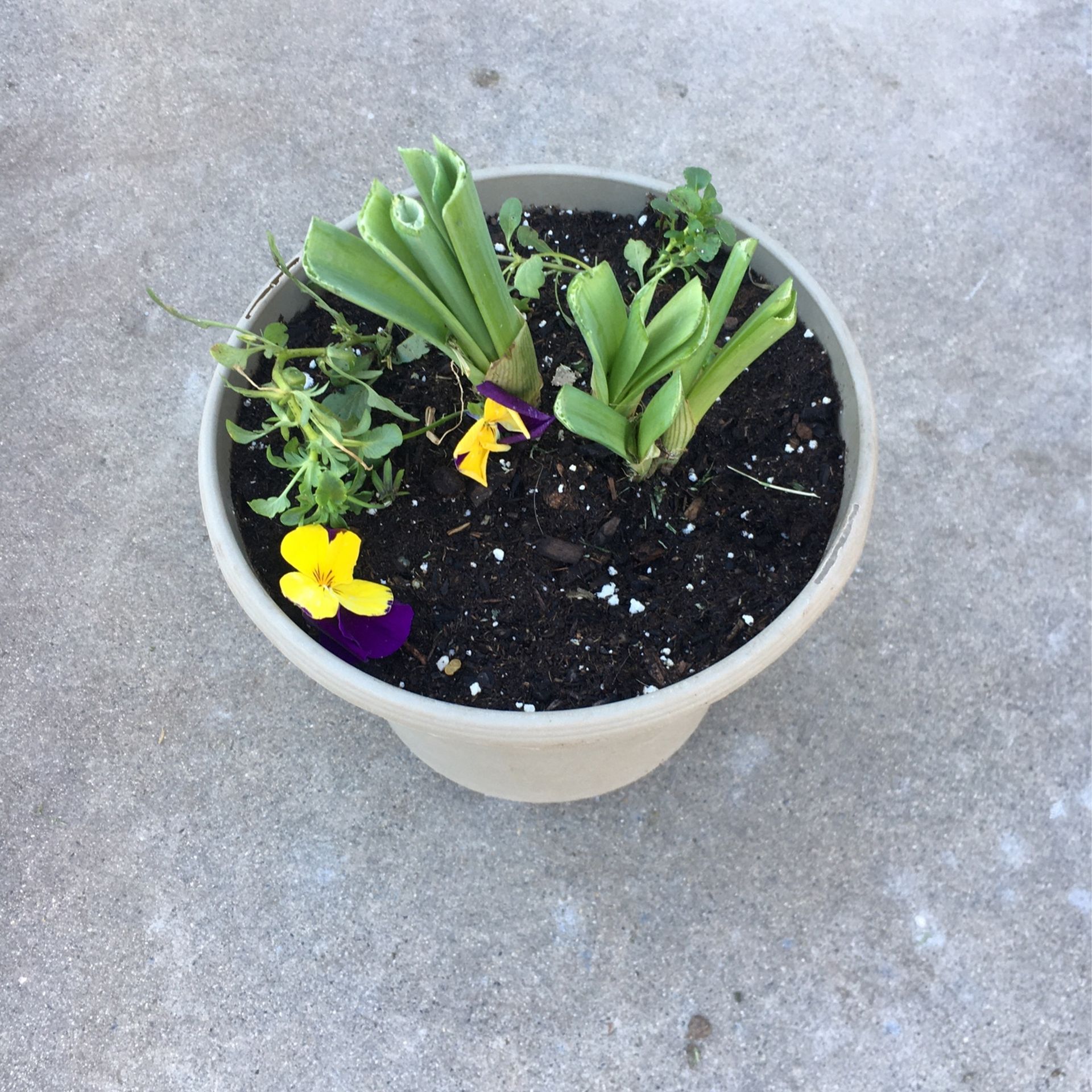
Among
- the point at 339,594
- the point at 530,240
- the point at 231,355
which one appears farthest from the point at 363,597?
the point at 530,240

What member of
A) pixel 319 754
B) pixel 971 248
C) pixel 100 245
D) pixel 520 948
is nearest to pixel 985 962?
pixel 520 948

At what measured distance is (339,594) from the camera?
0.76 m

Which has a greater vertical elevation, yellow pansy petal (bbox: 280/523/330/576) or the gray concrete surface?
yellow pansy petal (bbox: 280/523/330/576)

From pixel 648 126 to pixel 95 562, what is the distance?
3.95 ft

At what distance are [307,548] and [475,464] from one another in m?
0.17

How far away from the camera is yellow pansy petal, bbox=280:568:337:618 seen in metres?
0.73

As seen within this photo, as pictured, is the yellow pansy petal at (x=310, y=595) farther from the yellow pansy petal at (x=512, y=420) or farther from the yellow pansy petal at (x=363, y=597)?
the yellow pansy petal at (x=512, y=420)

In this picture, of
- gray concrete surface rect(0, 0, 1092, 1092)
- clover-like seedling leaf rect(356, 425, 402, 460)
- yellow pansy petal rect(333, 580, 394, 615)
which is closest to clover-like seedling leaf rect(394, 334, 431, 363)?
clover-like seedling leaf rect(356, 425, 402, 460)

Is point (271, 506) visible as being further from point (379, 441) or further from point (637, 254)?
point (637, 254)

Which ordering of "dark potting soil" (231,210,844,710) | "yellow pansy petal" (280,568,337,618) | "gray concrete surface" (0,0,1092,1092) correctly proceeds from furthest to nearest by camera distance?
"gray concrete surface" (0,0,1092,1092)
"dark potting soil" (231,210,844,710)
"yellow pansy petal" (280,568,337,618)

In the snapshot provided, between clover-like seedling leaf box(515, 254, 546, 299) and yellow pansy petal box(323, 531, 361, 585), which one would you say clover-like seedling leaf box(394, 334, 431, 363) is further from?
yellow pansy petal box(323, 531, 361, 585)

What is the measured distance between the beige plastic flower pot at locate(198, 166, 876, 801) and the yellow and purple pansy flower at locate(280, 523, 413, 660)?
4 cm

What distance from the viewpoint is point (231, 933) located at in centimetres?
117

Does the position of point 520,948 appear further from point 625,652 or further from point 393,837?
point 625,652
